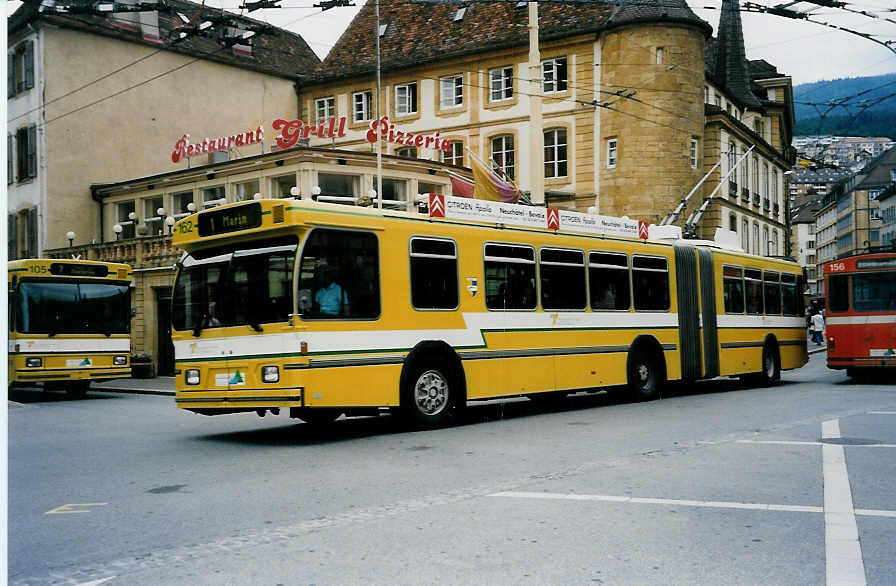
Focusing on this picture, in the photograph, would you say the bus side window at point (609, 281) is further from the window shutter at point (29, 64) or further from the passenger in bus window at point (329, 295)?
the window shutter at point (29, 64)

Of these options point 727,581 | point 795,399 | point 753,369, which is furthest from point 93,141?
point 727,581

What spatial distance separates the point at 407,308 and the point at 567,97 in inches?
1221

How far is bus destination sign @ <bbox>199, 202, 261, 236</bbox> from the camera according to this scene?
11914 mm

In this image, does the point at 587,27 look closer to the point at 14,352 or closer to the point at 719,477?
the point at 14,352

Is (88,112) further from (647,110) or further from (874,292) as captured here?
(874,292)

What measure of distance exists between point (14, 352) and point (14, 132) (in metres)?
20.8

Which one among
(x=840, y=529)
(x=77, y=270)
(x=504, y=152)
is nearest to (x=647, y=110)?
(x=504, y=152)

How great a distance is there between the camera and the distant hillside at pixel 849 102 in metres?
23.3

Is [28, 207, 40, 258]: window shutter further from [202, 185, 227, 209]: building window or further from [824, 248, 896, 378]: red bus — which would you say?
[824, 248, 896, 378]: red bus

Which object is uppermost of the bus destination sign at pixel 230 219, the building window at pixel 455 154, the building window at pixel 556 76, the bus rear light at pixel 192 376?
the building window at pixel 556 76

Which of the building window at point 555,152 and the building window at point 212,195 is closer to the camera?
the building window at point 212,195

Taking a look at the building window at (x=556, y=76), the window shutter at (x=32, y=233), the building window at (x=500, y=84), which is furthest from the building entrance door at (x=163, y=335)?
the building window at (x=556, y=76)

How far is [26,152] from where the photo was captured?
39.0m

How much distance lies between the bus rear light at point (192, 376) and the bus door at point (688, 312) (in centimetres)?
992
